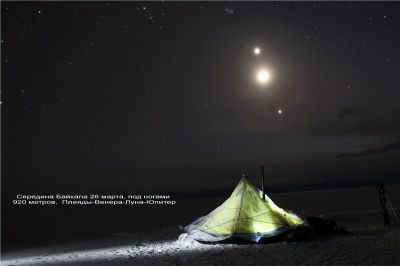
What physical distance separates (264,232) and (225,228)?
2.20 meters

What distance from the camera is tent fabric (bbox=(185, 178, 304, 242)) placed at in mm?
21938

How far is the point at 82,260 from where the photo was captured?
20594 millimetres

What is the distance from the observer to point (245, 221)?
2273 cm

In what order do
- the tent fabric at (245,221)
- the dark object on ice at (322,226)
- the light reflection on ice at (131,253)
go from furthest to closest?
the dark object on ice at (322,226), the tent fabric at (245,221), the light reflection on ice at (131,253)

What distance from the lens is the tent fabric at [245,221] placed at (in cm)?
2194

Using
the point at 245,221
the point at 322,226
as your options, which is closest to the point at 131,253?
the point at 245,221

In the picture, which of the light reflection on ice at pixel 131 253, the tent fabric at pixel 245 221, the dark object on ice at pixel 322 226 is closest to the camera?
the light reflection on ice at pixel 131 253

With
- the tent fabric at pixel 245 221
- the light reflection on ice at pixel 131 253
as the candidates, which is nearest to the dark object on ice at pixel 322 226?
the tent fabric at pixel 245 221

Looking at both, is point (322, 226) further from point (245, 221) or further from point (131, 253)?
point (131, 253)

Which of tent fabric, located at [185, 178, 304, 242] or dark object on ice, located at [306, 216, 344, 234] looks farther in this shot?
dark object on ice, located at [306, 216, 344, 234]

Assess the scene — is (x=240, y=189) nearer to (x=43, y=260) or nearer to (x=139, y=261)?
(x=139, y=261)

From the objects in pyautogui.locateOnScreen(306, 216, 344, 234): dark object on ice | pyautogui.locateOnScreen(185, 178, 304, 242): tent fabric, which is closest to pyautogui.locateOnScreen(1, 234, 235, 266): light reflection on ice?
pyautogui.locateOnScreen(185, 178, 304, 242): tent fabric

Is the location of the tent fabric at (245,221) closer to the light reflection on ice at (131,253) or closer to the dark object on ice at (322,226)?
the light reflection on ice at (131,253)

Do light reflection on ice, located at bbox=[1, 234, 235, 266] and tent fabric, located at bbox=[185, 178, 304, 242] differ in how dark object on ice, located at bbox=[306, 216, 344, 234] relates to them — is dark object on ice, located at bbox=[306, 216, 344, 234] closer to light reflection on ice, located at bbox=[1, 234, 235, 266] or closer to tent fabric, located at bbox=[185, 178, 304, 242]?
tent fabric, located at bbox=[185, 178, 304, 242]
